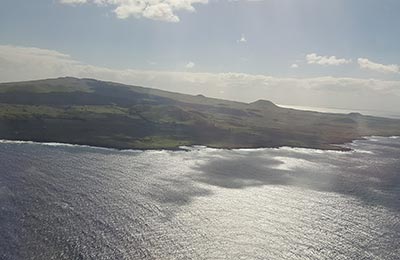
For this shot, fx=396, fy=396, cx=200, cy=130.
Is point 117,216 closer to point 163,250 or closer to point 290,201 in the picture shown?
point 163,250

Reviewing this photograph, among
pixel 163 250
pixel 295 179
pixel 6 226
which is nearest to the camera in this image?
pixel 163 250

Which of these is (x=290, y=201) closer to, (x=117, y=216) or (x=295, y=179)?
(x=295, y=179)

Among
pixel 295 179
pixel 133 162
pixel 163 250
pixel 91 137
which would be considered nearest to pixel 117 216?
pixel 163 250

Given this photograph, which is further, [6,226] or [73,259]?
[6,226]

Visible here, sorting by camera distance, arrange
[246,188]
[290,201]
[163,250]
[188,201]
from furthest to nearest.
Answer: [246,188] → [290,201] → [188,201] → [163,250]

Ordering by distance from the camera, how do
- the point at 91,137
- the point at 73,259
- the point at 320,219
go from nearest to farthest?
the point at 73,259
the point at 320,219
the point at 91,137

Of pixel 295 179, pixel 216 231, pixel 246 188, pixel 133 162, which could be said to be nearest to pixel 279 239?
pixel 216 231
